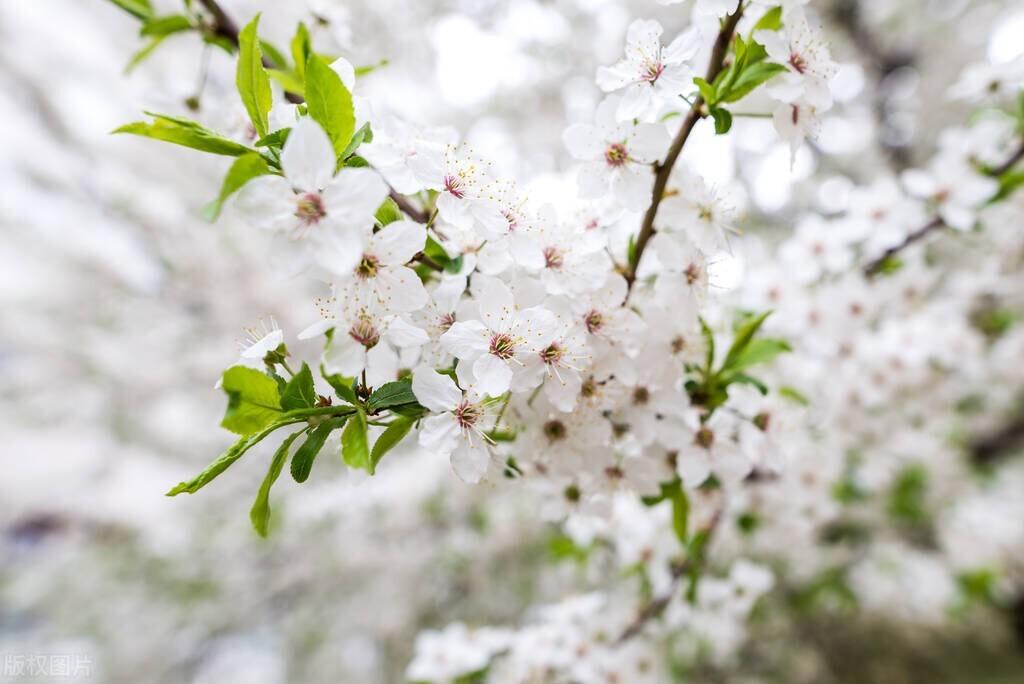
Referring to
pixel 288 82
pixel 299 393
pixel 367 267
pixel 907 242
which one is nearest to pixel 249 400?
pixel 299 393

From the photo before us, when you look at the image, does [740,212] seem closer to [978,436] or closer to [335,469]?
[335,469]

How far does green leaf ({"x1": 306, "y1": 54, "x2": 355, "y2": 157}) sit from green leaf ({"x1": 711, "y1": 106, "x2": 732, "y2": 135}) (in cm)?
36

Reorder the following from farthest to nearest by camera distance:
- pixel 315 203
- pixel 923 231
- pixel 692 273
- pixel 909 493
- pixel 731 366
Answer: pixel 909 493 < pixel 923 231 < pixel 731 366 < pixel 692 273 < pixel 315 203

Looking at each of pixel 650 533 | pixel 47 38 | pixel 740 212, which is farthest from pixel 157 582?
pixel 740 212

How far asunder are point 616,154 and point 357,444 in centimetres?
41

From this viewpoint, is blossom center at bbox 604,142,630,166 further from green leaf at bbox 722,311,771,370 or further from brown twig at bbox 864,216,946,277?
brown twig at bbox 864,216,946,277

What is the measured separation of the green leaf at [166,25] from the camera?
768mm

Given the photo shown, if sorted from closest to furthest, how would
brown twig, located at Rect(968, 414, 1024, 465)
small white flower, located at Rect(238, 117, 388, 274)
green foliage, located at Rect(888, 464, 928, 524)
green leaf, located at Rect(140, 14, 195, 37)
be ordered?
small white flower, located at Rect(238, 117, 388, 274) < green leaf, located at Rect(140, 14, 195, 37) < green foliage, located at Rect(888, 464, 928, 524) < brown twig, located at Rect(968, 414, 1024, 465)

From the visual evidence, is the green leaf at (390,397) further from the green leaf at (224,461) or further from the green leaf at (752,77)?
the green leaf at (752,77)

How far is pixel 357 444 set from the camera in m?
0.48

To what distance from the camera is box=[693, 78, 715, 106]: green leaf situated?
57 centimetres

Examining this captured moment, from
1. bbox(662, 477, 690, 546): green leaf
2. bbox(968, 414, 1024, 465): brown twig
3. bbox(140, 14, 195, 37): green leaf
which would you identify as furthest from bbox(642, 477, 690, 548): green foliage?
bbox(968, 414, 1024, 465): brown twig

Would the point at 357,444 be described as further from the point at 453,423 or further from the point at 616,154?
the point at 616,154

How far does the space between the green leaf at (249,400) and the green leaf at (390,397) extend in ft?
0.27
